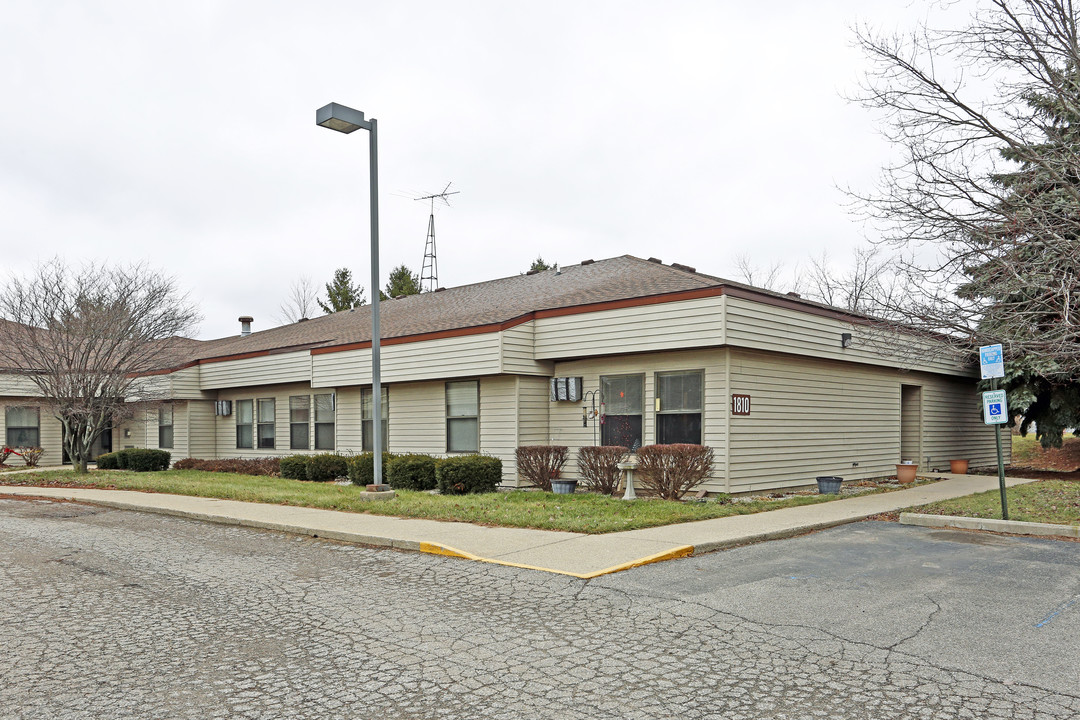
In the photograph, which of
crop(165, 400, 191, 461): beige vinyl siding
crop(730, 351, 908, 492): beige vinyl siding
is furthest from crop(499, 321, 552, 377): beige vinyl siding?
crop(165, 400, 191, 461): beige vinyl siding

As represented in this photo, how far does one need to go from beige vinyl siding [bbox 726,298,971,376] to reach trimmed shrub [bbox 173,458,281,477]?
12363 mm

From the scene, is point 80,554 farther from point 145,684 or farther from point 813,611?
point 813,611

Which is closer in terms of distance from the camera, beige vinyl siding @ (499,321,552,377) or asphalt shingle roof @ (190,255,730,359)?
beige vinyl siding @ (499,321,552,377)

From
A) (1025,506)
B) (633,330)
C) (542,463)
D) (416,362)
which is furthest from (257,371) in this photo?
(1025,506)

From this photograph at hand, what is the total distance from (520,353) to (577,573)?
8.81 m

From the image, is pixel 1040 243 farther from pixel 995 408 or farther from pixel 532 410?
pixel 532 410

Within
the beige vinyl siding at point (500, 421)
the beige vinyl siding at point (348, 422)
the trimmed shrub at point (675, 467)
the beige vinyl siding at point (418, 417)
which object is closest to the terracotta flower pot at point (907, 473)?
the trimmed shrub at point (675, 467)

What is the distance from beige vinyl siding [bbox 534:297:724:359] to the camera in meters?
13.7

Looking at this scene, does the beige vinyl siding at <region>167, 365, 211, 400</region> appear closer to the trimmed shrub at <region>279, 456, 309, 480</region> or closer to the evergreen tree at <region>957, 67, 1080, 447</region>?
the trimmed shrub at <region>279, 456, 309, 480</region>

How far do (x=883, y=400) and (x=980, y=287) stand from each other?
19.0 ft

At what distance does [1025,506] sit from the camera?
12.5 metres

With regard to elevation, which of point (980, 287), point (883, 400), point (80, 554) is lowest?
point (80, 554)

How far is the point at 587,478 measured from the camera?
568 inches

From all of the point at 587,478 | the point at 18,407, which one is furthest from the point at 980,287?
the point at 18,407
